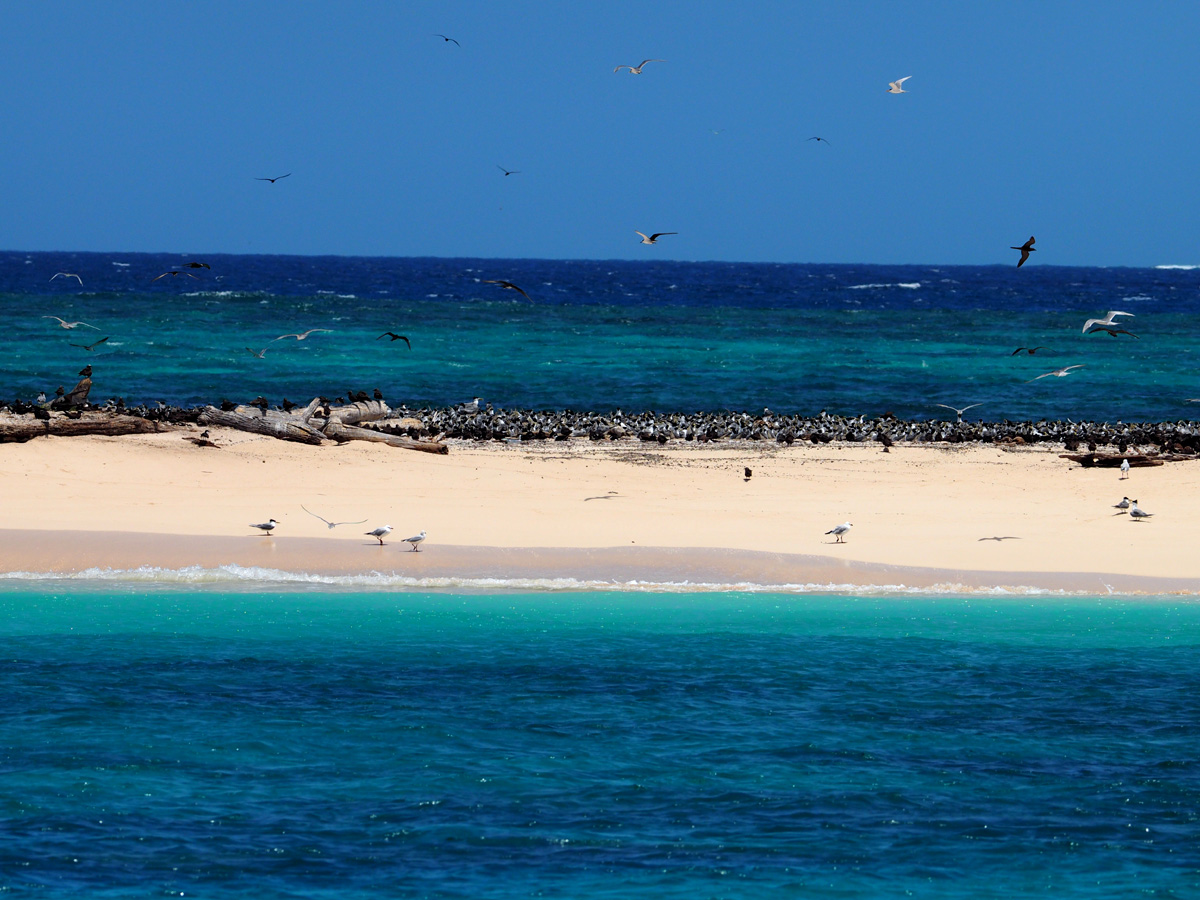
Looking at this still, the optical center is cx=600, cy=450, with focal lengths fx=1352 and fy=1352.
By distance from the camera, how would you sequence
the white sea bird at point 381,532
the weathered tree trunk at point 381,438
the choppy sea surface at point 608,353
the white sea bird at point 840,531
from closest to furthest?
the white sea bird at point 381,532 < the white sea bird at point 840,531 < the weathered tree trunk at point 381,438 < the choppy sea surface at point 608,353

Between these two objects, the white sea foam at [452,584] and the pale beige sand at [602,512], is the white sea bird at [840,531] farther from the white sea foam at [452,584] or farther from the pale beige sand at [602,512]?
the white sea foam at [452,584]

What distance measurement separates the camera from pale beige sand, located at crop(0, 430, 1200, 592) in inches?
575

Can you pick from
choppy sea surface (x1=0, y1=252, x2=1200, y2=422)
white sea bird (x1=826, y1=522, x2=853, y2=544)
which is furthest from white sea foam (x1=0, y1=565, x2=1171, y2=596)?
choppy sea surface (x1=0, y1=252, x2=1200, y2=422)

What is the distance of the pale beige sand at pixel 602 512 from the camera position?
1462 cm

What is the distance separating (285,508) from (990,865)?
11316mm

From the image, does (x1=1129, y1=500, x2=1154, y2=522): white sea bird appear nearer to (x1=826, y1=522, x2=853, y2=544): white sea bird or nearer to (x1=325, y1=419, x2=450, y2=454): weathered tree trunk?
(x1=826, y1=522, x2=853, y2=544): white sea bird

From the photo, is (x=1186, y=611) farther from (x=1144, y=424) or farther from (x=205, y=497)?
(x=1144, y=424)

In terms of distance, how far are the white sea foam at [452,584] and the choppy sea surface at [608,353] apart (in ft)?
49.7

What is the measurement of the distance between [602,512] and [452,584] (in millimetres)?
3646

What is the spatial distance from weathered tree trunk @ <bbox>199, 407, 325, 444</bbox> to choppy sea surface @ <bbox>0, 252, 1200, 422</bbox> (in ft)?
21.3

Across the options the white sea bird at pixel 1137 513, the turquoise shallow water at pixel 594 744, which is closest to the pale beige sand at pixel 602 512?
the white sea bird at pixel 1137 513

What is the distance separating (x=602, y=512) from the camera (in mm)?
17234

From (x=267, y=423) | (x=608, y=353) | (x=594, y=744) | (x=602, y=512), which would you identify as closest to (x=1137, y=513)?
(x=602, y=512)

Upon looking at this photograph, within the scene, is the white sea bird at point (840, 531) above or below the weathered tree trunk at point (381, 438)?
below
